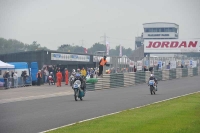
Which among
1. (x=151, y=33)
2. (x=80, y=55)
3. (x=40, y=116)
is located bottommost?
(x=40, y=116)

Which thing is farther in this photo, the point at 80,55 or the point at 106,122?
the point at 80,55

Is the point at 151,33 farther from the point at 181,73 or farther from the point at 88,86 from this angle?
the point at 88,86

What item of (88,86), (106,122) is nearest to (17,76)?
(88,86)

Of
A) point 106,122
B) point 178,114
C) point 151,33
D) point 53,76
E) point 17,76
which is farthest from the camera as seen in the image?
point 151,33

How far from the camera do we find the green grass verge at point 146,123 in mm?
10641

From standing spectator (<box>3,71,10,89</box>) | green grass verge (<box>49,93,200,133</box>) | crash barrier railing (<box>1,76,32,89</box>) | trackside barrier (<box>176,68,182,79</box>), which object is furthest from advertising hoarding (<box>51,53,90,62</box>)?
green grass verge (<box>49,93,200,133</box>)

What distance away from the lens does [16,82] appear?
113ft

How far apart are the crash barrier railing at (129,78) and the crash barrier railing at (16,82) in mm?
7140

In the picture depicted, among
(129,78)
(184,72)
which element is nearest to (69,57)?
(129,78)

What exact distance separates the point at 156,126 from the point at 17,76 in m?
24.6

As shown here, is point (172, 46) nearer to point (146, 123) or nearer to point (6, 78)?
point (6, 78)

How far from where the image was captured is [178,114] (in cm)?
1366

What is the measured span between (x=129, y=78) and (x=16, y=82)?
8.91 m

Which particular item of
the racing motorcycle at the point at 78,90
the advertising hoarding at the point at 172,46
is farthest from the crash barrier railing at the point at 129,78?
the advertising hoarding at the point at 172,46
